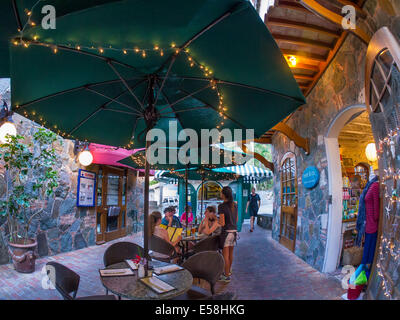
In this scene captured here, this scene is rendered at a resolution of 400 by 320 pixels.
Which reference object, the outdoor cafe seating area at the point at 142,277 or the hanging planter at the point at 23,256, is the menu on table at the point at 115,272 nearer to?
the outdoor cafe seating area at the point at 142,277

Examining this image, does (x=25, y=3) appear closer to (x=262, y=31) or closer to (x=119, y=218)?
(x=262, y=31)

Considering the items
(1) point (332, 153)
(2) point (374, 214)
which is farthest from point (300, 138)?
(2) point (374, 214)

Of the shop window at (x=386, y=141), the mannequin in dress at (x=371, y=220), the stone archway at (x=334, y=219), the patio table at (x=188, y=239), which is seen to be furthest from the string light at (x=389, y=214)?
the patio table at (x=188, y=239)

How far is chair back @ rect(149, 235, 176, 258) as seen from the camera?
11.9ft

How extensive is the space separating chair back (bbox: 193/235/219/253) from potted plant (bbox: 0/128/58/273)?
118 inches

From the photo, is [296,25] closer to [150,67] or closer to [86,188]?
[150,67]

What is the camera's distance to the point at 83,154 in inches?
236

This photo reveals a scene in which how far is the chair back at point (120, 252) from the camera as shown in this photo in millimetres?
2824

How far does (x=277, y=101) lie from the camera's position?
282 centimetres

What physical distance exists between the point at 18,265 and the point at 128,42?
4385mm

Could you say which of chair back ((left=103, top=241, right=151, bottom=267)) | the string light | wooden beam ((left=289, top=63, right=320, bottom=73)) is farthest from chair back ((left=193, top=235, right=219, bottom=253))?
wooden beam ((left=289, top=63, right=320, bottom=73))

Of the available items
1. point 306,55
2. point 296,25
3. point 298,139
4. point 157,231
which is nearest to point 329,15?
point 296,25

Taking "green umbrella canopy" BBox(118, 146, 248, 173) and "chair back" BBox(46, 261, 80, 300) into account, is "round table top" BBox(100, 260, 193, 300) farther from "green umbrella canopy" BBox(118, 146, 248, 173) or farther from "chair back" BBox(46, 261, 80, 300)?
"green umbrella canopy" BBox(118, 146, 248, 173)

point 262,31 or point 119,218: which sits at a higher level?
point 262,31
